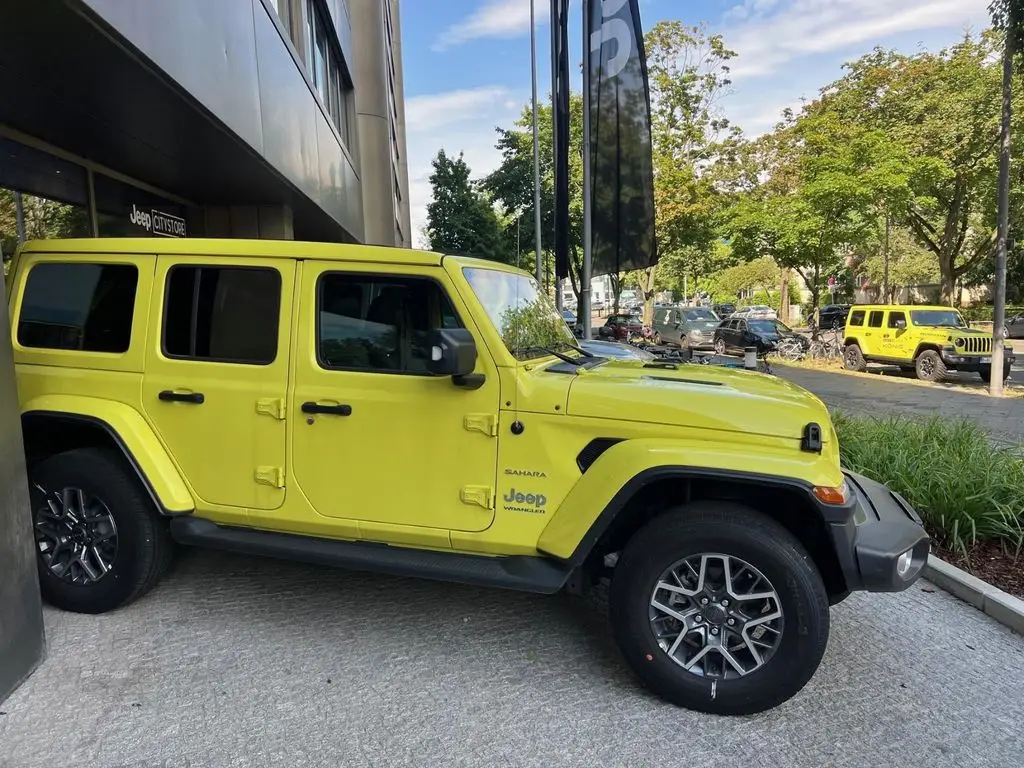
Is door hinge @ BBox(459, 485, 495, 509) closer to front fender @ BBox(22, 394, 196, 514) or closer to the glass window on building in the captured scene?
front fender @ BBox(22, 394, 196, 514)

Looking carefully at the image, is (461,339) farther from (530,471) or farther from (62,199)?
(62,199)

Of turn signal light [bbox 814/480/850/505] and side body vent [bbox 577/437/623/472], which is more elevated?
side body vent [bbox 577/437/623/472]

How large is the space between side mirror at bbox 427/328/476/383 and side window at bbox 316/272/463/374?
1.03ft

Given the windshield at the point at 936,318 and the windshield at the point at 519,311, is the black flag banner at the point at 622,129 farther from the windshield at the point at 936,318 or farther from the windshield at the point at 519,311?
the windshield at the point at 936,318

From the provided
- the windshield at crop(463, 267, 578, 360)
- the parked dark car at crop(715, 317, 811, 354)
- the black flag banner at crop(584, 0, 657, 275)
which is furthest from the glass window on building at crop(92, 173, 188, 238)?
the parked dark car at crop(715, 317, 811, 354)

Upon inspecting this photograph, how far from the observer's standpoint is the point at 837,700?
2982mm

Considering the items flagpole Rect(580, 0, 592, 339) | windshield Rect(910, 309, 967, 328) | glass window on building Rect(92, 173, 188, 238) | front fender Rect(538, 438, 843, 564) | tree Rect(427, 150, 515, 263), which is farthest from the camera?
tree Rect(427, 150, 515, 263)

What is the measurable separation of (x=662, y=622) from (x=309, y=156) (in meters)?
9.28

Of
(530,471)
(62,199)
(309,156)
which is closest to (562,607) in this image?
(530,471)

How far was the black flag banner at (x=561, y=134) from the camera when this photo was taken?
9.61 meters

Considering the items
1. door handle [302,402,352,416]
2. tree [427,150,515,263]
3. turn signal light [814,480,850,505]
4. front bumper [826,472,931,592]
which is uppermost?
tree [427,150,515,263]

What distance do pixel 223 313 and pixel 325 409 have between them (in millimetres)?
824

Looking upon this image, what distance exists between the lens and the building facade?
14.5ft

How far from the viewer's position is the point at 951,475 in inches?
190
